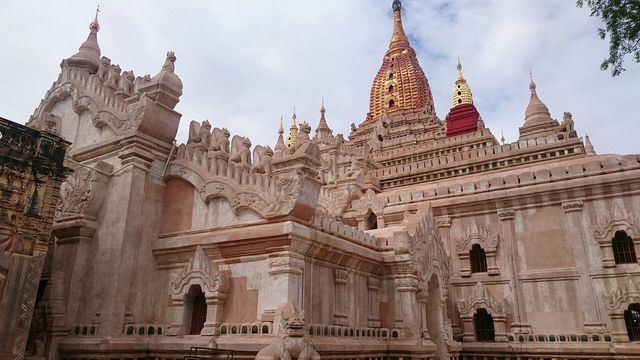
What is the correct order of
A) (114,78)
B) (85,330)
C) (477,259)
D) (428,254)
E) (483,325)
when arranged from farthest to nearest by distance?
(477,259) < (483,325) < (428,254) < (114,78) < (85,330)

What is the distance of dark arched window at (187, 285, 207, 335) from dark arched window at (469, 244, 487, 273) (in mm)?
13814

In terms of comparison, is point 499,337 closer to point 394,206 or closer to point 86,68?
point 394,206

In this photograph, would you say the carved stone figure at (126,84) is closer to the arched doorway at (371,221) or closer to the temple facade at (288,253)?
the temple facade at (288,253)

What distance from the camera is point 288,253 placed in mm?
12047

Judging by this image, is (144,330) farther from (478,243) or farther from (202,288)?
(478,243)

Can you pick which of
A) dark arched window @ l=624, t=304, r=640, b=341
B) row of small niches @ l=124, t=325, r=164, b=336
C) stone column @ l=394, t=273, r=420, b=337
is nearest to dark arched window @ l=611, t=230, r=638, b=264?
dark arched window @ l=624, t=304, r=640, b=341

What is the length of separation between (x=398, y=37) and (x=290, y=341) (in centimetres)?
6003

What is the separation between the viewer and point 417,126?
49.5 metres

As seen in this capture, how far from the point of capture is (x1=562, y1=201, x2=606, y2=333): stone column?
796 inches

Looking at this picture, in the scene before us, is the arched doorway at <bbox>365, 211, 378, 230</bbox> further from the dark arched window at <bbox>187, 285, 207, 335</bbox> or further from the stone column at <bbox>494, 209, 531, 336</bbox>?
the dark arched window at <bbox>187, 285, 207, 335</bbox>

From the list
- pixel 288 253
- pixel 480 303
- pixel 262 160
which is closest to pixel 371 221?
pixel 480 303

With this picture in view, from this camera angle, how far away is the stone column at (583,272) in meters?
20.2

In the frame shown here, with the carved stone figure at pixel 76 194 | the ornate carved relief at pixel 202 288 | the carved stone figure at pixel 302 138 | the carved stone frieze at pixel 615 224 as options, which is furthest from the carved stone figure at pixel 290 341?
the carved stone frieze at pixel 615 224

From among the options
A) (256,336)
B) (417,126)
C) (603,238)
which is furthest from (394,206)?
(417,126)
